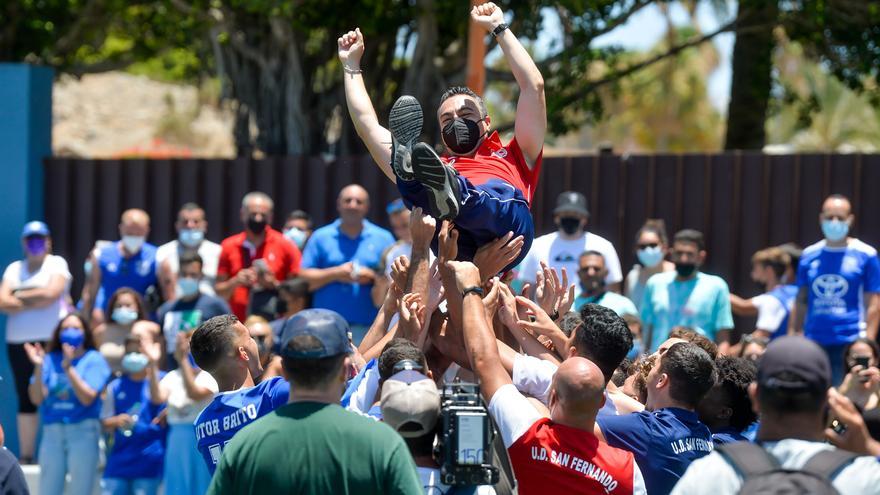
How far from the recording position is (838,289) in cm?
990

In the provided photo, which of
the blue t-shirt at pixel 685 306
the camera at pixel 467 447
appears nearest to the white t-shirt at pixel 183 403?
the blue t-shirt at pixel 685 306

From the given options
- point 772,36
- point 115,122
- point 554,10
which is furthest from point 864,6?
point 115,122

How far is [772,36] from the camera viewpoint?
15352mm

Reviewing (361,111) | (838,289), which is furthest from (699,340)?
(838,289)

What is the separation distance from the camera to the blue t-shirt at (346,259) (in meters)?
10.5

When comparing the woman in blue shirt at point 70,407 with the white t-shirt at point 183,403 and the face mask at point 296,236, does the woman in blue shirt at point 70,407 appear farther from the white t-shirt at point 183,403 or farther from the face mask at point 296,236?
the face mask at point 296,236

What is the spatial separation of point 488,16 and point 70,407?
16.8 feet

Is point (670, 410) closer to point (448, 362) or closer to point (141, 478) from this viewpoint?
point (448, 362)

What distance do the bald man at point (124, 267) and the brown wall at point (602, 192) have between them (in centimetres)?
111

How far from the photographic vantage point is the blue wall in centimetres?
1205

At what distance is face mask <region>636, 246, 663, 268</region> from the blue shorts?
4.48m

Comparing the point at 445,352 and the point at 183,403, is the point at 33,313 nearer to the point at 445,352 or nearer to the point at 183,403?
the point at 183,403

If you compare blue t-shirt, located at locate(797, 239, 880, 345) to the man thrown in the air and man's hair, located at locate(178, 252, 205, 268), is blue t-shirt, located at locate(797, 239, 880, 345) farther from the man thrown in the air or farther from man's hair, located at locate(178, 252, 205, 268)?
man's hair, located at locate(178, 252, 205, 268)

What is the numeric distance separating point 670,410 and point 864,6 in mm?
9502
